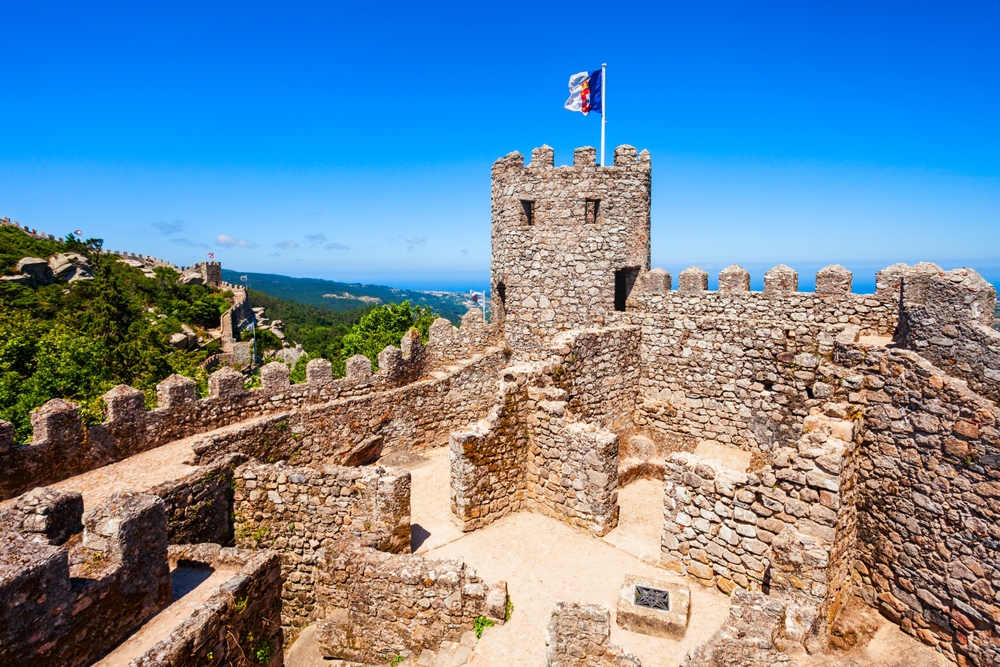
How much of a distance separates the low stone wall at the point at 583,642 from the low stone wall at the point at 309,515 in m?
3.09

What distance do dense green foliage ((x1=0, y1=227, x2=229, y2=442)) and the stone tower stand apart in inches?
443

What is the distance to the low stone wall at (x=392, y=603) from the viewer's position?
21.1 ft

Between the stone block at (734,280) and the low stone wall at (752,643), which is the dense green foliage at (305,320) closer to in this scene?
the stone block at (734,280)

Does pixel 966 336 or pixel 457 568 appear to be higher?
pixel 966 336

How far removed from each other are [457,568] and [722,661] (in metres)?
3.38

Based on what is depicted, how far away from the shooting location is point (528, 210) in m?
12.3

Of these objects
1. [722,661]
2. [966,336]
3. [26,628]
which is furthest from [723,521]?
[26,628]

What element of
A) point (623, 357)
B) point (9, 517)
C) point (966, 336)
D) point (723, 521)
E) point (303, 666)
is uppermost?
point (966, 336)

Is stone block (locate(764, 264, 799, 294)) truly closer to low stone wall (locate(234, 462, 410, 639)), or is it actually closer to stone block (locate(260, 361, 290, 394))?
low stone wall (locate(234, 462, 410, 639))

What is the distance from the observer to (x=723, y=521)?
6.59 m

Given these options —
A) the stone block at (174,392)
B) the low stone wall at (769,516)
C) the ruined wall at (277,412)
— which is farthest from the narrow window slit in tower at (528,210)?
the stone block at (174,392)

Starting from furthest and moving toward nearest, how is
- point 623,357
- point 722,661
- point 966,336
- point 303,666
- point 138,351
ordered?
point 138,351 < point 623,357 < point 303,666 < point 966,336 < point 722,661

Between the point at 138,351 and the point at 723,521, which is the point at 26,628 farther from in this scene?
the point at 138,351

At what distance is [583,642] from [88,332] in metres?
33.0
